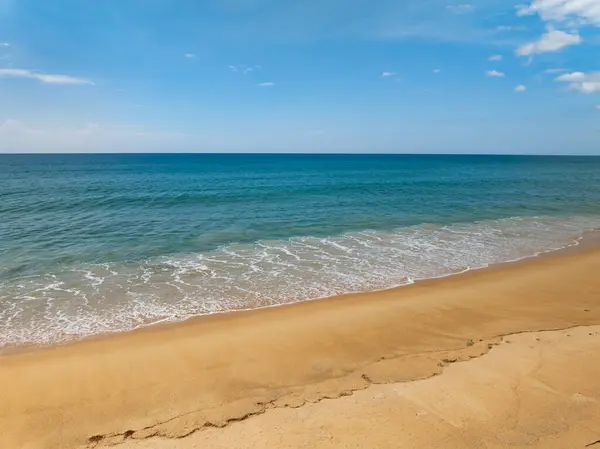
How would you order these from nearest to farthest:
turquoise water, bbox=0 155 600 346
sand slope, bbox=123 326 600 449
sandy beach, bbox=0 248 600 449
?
sand slope, bbox=123 326 600 449, sandy beach, bbox=0 248 600 449, turquoise water, bbox=0 155 600 346

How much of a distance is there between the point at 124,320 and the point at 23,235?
41.5ft

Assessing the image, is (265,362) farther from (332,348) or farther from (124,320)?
(124,320)

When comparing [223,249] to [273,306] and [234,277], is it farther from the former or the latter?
[273,306]

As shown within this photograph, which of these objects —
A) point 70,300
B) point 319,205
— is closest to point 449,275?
point 70,300

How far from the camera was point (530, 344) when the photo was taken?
7855mm

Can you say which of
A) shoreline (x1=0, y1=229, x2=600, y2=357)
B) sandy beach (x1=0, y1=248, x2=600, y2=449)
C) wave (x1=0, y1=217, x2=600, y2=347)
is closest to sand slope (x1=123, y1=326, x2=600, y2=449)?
sandy beach (x1=0, y1=248, x2=600, y2=449)

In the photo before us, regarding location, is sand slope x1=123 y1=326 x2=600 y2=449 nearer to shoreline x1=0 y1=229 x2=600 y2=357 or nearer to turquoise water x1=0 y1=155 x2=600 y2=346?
shoreline x1=0 y1=229 x2=600 y2=357

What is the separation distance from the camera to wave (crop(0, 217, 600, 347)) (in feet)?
32.4

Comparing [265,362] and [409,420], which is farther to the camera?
[265,362]

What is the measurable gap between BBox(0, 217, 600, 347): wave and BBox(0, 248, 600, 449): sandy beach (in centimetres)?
103

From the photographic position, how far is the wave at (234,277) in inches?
389

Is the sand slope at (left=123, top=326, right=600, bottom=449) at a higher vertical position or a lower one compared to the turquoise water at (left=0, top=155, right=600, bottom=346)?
lower

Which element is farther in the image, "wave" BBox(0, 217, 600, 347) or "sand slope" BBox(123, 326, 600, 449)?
"wave" BBox(0, 217, 600, 347)

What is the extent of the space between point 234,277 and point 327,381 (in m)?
6.95
